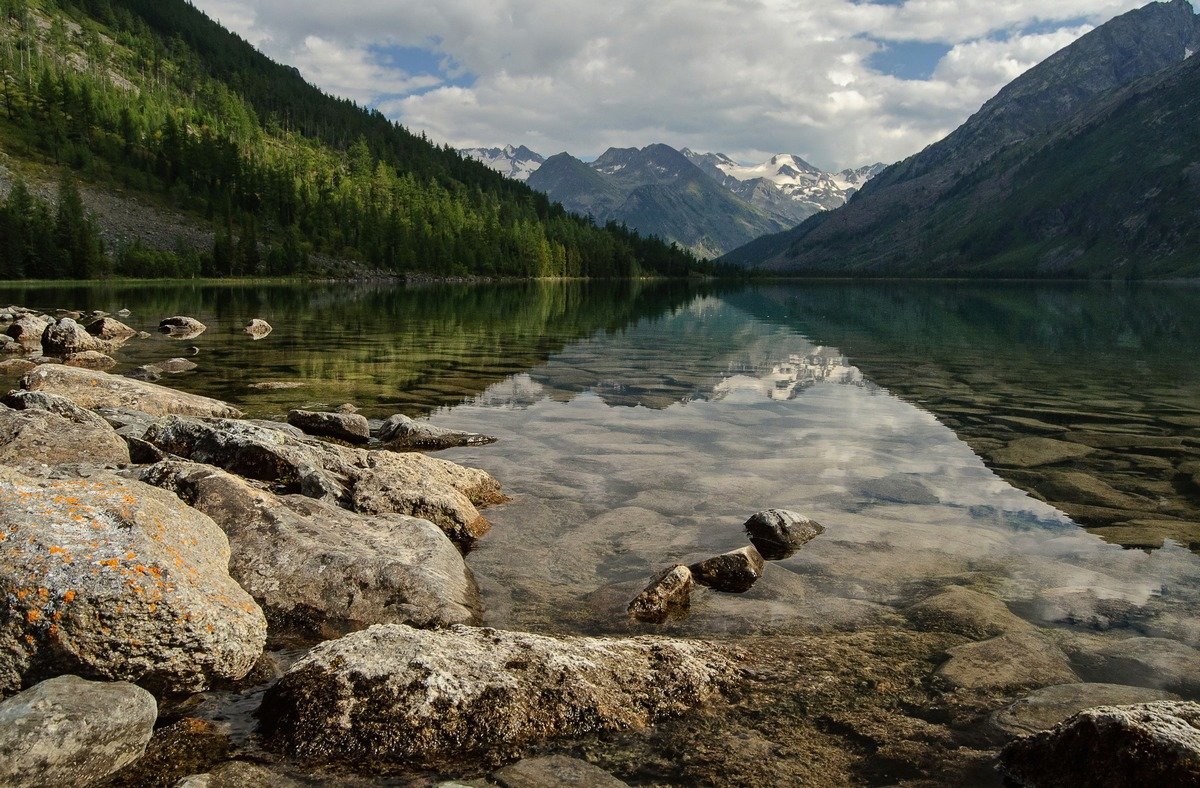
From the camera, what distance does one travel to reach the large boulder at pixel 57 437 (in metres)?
11.6

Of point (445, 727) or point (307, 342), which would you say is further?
→ point (307, 342)

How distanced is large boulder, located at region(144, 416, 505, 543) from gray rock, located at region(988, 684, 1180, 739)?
8.11m

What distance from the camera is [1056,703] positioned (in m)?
7.19

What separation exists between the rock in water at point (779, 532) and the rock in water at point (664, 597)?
2.23 metres

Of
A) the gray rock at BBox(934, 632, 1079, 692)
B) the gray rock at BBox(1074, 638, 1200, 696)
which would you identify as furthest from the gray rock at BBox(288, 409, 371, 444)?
the gray rock at BBox(1074, 638, 1200, 696)

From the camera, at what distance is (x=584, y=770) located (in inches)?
238

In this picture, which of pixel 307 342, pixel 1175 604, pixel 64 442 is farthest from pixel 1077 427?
pixel 307 342

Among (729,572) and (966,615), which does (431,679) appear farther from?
(966,615)

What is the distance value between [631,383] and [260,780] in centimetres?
2402

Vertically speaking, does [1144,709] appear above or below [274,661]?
above

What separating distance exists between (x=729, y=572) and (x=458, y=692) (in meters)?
4.97

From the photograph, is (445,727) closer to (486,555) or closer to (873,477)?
(486,555)

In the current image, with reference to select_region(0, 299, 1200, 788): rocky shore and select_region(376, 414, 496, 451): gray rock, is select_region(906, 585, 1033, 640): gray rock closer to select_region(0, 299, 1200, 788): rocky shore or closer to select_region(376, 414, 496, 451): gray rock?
select_region(0, 299, 1200, 788): rocky shore

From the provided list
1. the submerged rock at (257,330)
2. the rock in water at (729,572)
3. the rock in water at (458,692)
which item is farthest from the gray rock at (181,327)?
the rock in water at (458,692)
